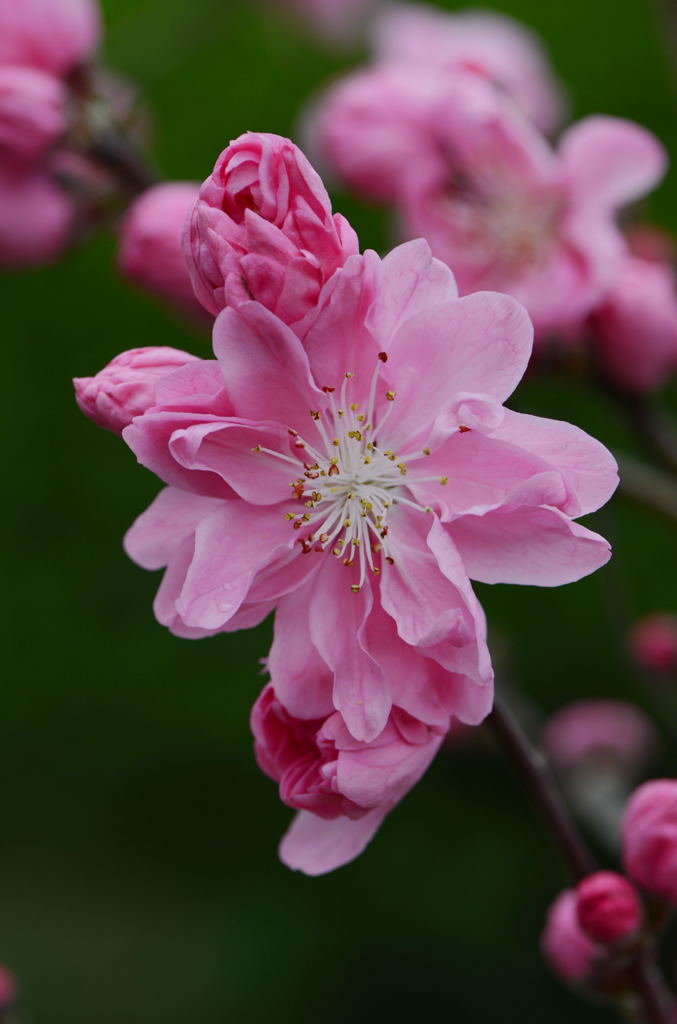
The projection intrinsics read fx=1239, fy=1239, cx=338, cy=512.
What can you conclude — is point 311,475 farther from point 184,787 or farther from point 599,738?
point 184,787

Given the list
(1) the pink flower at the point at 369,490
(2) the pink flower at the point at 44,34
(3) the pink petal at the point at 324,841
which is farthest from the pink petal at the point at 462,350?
(2) the pink flower at the point at 44,34

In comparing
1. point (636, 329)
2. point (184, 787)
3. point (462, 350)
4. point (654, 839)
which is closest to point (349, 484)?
point (462, 350)

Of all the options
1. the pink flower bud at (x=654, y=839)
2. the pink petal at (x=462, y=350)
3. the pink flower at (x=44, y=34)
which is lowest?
the pink flower bud at (x=654, y=839)

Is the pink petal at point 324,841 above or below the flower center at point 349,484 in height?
below

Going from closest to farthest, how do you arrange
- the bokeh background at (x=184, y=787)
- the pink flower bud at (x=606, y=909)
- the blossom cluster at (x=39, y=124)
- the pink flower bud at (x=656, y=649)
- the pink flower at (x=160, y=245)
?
the pink flower bud at (x=606, y=909) < the pink flower at (x=160, y=245) < the blossom cluster at (x=39, y=124) < the pink flower bud at (x=656, y=649) < the bokeh background at (x=184, y=787)

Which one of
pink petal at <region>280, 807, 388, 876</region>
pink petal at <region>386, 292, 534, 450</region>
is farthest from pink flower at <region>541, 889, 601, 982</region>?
pink petal at <region>386, 292, 534, 450</region>

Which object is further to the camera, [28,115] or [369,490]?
[28,115]

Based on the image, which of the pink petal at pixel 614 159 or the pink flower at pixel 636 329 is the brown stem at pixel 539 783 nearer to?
the pink flower at pixel 636 329

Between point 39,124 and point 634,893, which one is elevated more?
point 39,124
